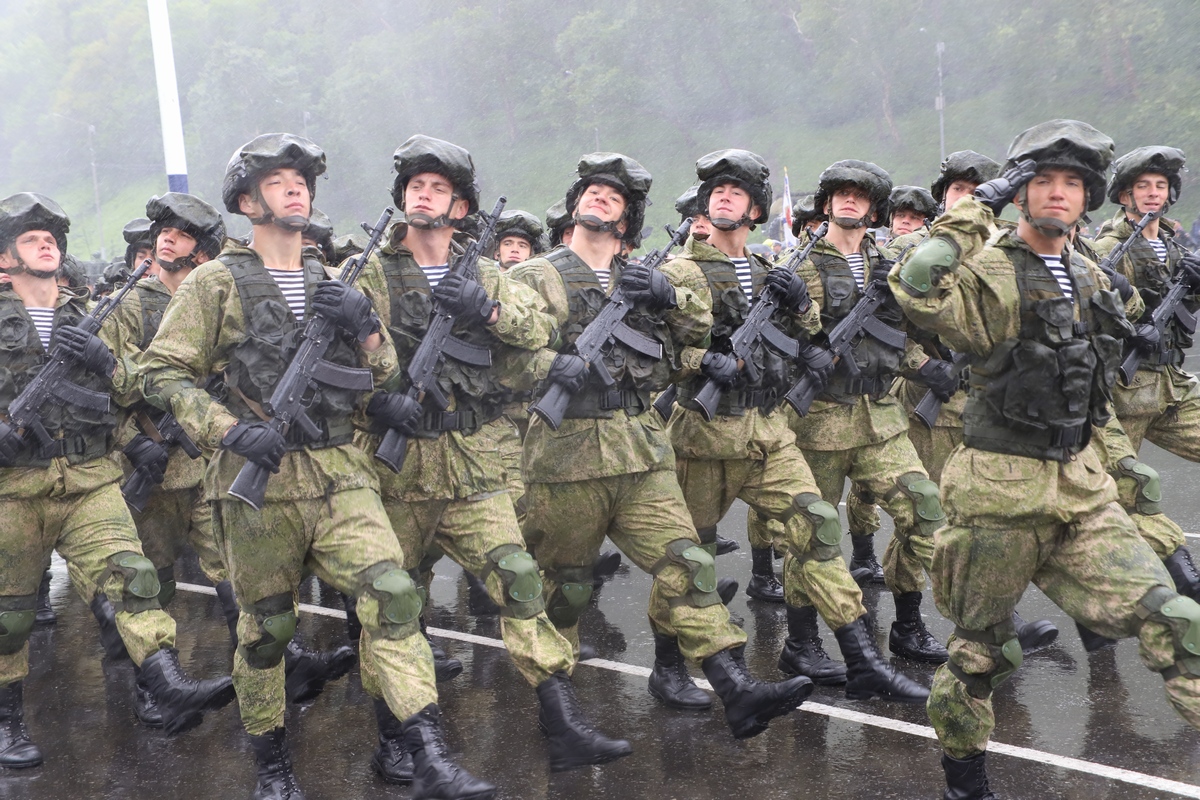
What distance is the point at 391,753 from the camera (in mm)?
4895

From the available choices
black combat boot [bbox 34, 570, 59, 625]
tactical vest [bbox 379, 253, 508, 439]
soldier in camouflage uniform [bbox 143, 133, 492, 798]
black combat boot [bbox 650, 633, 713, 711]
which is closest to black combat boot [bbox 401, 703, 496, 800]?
soldier in camouflage uniform [bbox 143, 133, 492, 798]

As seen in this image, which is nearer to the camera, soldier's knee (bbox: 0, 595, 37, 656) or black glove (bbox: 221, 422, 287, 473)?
black glove (bbox: 221, 422, 287, 473)

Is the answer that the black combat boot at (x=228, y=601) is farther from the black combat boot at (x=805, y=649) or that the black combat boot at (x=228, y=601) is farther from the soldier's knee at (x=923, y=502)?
the soldier's knee at (x=923, y=502)

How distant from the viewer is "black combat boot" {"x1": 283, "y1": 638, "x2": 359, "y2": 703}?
586cm

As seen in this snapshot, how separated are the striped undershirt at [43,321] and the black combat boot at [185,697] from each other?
1.62 metres

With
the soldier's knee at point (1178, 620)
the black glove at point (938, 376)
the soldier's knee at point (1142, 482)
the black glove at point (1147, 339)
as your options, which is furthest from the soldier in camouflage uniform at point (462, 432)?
the black glove at point (1147, 339)

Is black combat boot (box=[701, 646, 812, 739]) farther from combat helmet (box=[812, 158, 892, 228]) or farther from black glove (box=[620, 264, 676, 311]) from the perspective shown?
combat helmet (box=[812, 158, 892, 228])

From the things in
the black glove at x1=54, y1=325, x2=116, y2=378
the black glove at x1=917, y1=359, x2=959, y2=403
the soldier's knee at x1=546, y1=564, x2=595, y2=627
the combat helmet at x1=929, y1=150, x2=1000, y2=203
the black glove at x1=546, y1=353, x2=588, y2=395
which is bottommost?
the soldier's knee at x1=546, y1=564, x2=595, y2=627

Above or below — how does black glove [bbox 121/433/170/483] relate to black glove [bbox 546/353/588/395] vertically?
below

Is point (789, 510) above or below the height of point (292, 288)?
below

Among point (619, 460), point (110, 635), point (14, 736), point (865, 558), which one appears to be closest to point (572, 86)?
point (865, 558)

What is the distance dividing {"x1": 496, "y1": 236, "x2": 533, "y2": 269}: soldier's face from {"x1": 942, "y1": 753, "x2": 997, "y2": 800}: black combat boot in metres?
6.21

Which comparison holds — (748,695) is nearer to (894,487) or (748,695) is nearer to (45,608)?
(894,487)

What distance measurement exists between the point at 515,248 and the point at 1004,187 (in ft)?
19.8
